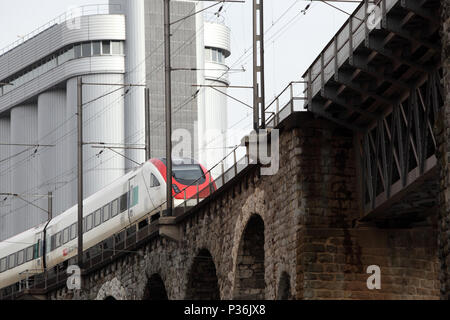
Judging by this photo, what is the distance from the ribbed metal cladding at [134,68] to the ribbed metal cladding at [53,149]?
6.38 m

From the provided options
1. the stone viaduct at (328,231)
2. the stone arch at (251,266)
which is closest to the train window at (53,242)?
the stone arch at (251,266)

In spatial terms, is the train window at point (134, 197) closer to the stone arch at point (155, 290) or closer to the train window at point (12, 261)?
the stone arch at point (155, 290)

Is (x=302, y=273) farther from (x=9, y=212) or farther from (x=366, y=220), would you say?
(x=9, y=212)

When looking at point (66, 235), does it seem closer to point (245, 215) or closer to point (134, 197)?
point (134, 197)

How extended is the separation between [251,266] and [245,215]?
174 centimetres

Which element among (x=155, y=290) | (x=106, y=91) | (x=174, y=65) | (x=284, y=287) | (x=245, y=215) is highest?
(x=174, y=65)

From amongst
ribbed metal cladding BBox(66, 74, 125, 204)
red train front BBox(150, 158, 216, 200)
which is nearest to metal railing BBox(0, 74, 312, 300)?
red train front BBox(150, 158, 216, 200)

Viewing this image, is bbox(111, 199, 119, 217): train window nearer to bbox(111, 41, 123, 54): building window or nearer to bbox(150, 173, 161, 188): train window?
bbox(150, 173, 161, 188): train window

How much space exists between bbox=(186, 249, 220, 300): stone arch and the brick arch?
413cm

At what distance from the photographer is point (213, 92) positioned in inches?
3863

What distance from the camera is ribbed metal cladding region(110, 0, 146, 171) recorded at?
9088 cm

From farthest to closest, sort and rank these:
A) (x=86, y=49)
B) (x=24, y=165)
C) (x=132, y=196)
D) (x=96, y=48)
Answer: (x=24, y=165)
(x=86, y=49)
(x=96, y=48)
(x=132, y=196)

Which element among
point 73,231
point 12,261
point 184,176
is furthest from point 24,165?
point 184,176
